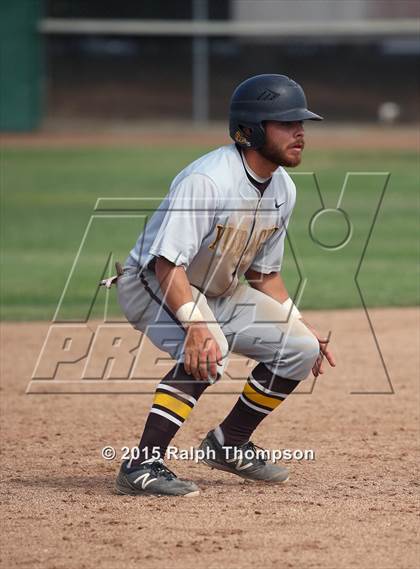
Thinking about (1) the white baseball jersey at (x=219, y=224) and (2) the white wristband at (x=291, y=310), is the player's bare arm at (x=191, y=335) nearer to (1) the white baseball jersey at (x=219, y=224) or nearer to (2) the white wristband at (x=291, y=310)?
(1) the white baseball jersey at (x=219, y=224)

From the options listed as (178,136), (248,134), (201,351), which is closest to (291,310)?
(201,351)

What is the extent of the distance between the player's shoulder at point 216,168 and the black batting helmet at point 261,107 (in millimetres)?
78

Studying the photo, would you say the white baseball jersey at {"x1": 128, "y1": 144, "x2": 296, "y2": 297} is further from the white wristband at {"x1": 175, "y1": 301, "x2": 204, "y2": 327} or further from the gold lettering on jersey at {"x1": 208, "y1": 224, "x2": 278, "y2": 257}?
the white wristband at {"x1": 175, "y1": 301, "x2": 204, "y2": 327}

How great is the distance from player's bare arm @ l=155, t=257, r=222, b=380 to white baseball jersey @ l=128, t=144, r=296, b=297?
2.3 inches

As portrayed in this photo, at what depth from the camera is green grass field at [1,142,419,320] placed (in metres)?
10.3

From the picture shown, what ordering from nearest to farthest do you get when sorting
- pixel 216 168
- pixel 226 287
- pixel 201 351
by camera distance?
pixel 201 351 → pixel 216 168 → pixel 226 287

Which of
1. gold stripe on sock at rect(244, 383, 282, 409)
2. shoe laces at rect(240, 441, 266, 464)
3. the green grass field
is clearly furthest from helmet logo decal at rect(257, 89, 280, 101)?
the green grass field

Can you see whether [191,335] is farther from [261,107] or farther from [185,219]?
[261,107]

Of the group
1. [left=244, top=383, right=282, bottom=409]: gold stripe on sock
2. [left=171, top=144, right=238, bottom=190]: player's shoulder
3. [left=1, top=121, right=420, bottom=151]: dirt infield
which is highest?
[left=171, top=144, right=238, bottom=190]: player's shoulder

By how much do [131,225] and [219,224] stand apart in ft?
33.2

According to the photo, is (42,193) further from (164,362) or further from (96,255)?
(164,362)

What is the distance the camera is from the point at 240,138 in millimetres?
4641

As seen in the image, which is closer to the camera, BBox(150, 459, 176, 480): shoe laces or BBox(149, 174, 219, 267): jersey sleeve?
BBox(149, 174, 219, 267): jersey sleeve

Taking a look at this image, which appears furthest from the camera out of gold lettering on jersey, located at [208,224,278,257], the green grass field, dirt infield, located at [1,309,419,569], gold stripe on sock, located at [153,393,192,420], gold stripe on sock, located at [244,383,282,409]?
the green grass field
